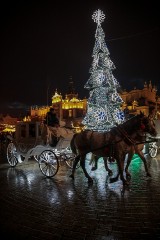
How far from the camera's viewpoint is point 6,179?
33.5 ft

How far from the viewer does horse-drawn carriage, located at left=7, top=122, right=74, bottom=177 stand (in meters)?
11.0

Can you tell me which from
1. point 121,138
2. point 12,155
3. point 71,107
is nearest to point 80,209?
point 121,138

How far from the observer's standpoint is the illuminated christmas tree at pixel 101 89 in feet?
73.0

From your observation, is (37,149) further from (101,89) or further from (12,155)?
(101,89)

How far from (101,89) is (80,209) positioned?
55.4 ft

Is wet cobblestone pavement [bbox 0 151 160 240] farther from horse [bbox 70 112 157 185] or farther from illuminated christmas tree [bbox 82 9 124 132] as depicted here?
illuminated christmas tree [bbox 82 9 124 132]

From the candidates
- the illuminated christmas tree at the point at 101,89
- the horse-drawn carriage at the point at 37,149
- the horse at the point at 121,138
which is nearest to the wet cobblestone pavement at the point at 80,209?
the horse at the point at 121,138

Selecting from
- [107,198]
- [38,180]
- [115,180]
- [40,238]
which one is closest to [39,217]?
[40,238]

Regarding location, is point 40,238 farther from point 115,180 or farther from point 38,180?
point 38,180

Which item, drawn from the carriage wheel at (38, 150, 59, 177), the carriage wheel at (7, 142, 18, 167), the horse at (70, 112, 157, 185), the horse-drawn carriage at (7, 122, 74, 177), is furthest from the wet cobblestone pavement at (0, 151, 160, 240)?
the carriage wheel at (7, 142, 18, 167)

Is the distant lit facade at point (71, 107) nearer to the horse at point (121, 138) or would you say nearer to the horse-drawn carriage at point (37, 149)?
the horse-drawn carriage at point (37, 149)

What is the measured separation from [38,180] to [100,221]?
15.9ft

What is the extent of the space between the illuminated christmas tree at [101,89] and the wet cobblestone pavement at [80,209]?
1278cm

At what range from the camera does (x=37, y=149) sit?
11.8 metres
